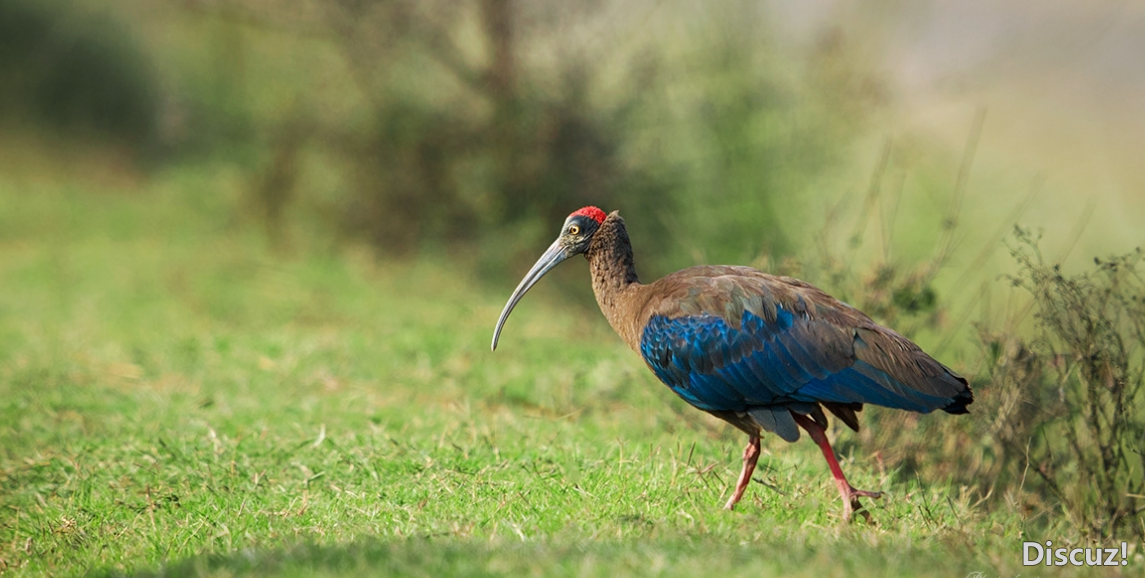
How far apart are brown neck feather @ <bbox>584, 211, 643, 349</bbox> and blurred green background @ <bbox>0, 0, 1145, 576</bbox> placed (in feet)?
2.45

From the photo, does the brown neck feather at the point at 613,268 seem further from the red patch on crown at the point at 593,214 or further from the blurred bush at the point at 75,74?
the blurred bush at the point at 75,74

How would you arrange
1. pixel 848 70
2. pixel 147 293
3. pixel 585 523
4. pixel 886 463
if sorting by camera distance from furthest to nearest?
1. pixel 848 70
2. pixel 147 293
3. pixel 886 463
4. pixel 585 523

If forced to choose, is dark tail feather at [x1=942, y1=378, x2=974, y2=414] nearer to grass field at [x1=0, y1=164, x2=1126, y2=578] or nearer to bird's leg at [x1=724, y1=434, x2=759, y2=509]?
grass field at [x1=0, y1=164, x2=1126, y2=578]

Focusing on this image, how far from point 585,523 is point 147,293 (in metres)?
7.78

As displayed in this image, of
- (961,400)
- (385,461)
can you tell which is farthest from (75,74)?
(961,400)

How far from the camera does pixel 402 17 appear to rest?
493 inches

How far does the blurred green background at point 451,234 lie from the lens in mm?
5578

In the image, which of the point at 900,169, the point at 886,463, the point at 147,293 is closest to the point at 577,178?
the point at 900,169

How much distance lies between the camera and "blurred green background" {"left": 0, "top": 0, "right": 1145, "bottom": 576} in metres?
5.58

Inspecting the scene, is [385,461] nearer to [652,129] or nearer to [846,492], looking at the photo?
[846,492]

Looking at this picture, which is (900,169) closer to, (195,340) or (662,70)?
(662,70)

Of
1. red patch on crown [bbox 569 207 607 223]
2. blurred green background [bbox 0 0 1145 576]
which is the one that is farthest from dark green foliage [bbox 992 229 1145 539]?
red patch on crown [bbox 569 207 607 223]

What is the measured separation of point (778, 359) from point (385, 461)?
2.00 m

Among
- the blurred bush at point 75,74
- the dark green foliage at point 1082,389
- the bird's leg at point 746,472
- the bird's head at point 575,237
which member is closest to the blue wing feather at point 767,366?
the bird's leg at point 746,472
